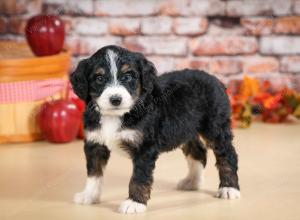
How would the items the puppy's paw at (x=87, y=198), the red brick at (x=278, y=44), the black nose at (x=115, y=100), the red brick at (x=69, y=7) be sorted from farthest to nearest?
the red brick at (x=278, y=44) → the red brick at (x=69, y=7) → the puppy's paw at (x=87, y=198) → the black nose at (x=115, y=100)

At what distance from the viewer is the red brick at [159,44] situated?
4.28m

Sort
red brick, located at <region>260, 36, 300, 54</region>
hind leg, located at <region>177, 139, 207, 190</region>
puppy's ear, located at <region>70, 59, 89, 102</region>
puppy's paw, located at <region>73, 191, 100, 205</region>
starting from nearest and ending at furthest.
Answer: puppy's ear, located at <region>70, 59, 89, 102</region>
puppy's paw, located at <region>73, 191, 100, 205</region>
hind leg, located at <region>177, 139, 207, 190</region>
red brick, located at <region>260, 36, 300, 54</region>

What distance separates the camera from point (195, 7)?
4.25 m

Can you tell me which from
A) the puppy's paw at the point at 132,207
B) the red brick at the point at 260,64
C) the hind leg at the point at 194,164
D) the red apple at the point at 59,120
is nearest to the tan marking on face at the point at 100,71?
the puppy's paw at the point at 132,207

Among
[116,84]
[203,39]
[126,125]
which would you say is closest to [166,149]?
[126,125]

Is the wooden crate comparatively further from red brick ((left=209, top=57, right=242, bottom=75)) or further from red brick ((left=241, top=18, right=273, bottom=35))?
red brick ((left=241, top=18, right=273, bottom=35))

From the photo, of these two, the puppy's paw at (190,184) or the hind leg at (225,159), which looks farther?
the puppy's paw at (190,184)

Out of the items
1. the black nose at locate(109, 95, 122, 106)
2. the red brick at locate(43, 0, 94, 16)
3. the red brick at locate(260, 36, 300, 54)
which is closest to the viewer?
the black nose at locate(109, 95, 122, 106)

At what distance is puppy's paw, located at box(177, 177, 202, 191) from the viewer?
2.80 m

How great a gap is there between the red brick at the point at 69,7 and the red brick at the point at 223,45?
68 cm

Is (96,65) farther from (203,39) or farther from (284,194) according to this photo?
(203,39)

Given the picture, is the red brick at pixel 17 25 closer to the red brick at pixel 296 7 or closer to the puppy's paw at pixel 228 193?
the red brick at pixel 296 7

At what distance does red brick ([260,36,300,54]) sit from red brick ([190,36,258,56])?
0.06m

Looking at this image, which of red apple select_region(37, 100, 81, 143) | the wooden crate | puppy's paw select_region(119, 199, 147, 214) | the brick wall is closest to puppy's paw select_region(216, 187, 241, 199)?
puppy's paw select_region(119, 199, 147, 214)
